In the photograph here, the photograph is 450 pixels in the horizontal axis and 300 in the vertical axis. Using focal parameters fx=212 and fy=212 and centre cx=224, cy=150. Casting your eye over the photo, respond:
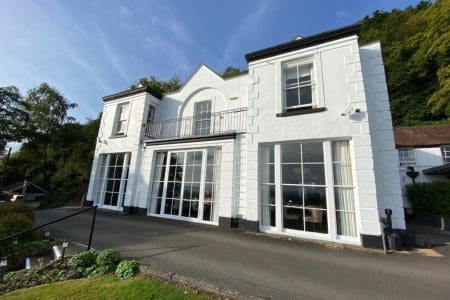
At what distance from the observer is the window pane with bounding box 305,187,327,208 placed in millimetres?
6449

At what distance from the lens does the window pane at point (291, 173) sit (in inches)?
273

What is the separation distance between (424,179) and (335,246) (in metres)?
15.1

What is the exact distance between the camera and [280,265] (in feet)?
14.4

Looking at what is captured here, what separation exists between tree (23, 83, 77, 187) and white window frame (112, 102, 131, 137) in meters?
16.3

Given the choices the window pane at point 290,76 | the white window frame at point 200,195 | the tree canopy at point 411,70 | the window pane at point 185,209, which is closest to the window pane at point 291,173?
the white window frame at point 200,195

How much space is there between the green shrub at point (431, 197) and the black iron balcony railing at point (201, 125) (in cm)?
1132

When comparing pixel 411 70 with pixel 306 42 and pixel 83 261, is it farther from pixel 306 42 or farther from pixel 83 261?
pixel 83 261

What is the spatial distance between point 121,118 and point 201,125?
5198 mm

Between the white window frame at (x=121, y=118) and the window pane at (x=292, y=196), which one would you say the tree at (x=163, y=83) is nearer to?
the white window frame at (x=121, y=118)

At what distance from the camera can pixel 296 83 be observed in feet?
25.5

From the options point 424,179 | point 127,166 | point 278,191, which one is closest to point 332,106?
point 278,191

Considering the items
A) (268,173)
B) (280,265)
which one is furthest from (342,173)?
(280,265)

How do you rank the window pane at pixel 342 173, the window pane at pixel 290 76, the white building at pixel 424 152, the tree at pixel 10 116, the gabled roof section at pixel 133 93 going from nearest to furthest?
1. the window pane at pixel 342 173
2. the window pane at pixel 290 76
3. the gabled roof section at pixel 133 93
4. the white building at pixel 424 152
5. the tree at pixel 10 116

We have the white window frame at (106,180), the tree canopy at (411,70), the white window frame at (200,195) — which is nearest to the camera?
the white window frame at (200,195)
